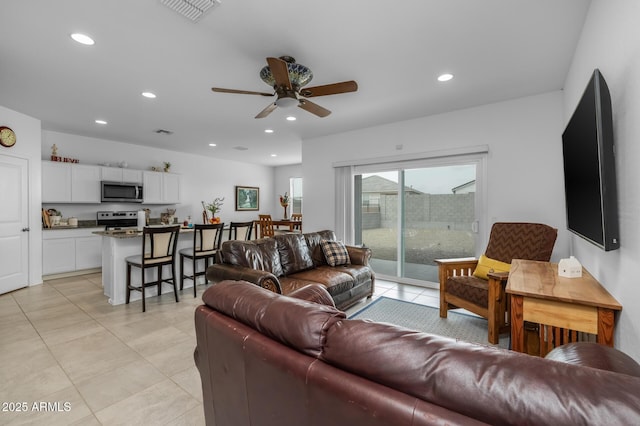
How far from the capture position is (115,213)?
5781 mm

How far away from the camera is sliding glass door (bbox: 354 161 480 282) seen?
4184 mm

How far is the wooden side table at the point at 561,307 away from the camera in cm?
157

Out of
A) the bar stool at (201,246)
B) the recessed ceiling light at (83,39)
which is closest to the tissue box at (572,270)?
the bar stool at (201,246)

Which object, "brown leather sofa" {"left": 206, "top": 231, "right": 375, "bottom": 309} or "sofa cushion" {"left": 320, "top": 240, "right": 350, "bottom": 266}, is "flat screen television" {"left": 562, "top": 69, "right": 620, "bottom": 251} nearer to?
"brown leather sofa" {"left": 206, "top": 231, "right": 375, "bottom": 309}

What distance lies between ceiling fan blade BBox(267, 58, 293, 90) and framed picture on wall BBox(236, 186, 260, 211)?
19.9ft

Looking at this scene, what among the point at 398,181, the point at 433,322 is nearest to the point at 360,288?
the point at 433,322

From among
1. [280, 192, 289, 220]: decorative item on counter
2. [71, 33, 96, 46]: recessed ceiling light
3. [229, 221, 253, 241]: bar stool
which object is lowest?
[229, 221, 253, 241]: bar stool

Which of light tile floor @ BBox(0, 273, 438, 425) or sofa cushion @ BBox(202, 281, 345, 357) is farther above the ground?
sofa cushion @ BBox(202, 281, 345, 357)

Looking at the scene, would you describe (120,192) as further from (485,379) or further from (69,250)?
(485,379)

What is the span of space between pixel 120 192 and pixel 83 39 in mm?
3968

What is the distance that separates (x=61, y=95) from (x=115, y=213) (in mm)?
2846

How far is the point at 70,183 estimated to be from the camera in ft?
16.8

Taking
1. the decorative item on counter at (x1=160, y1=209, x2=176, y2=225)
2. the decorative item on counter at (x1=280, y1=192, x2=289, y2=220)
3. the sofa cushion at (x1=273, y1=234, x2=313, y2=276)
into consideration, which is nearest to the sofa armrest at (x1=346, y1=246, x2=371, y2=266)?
the sofa cushion at (x1=273, y1=234, x2=313, y2=276)

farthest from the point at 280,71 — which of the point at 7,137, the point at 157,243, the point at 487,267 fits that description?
the point at 7,137
